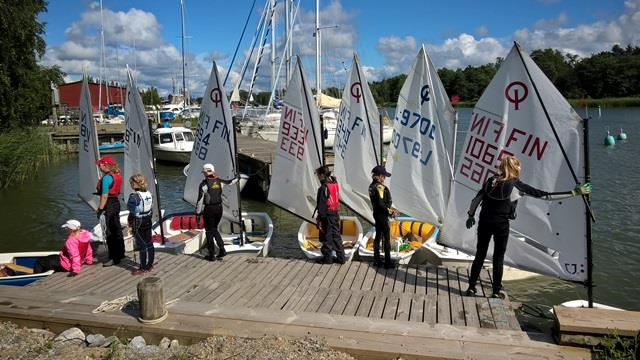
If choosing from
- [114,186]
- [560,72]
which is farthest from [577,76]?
[114,186]

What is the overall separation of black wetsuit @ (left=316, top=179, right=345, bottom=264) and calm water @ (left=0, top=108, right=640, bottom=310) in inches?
153

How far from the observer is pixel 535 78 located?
236 inches

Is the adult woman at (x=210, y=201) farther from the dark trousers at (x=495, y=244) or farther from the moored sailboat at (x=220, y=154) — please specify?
the dark trousers at (x=495, y=244)

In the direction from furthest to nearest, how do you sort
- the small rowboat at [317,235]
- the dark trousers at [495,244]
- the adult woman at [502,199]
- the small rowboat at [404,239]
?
the small rowboat at [317,235]
the small rowboat at [404,239]
the dark trousers at [495,244]
the adult woman at [502,199]

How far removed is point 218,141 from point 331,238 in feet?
10.3

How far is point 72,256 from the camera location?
728cm

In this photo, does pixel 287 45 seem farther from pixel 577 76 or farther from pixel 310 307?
pixel 577 76

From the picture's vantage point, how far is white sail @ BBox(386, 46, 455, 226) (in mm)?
8164

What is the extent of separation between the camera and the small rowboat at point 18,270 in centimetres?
753

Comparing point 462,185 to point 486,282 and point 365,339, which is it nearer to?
point 486,282

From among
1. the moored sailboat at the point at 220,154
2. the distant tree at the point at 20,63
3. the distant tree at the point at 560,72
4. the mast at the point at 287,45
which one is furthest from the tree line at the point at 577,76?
the moored sailboat at the point at 220,154

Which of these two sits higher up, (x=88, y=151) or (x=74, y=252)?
(x=88, y=151)

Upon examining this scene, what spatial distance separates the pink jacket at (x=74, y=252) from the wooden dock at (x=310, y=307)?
0.17 m

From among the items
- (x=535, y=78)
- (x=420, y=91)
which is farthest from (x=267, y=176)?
(x=535, y=78)
